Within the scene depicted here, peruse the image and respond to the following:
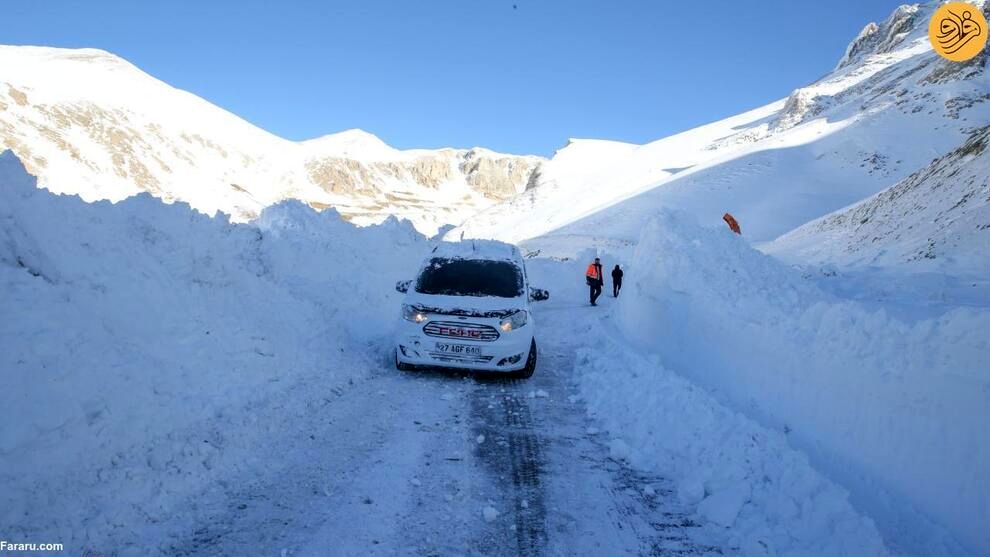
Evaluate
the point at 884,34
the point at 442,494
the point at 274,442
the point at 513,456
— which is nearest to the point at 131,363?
A: the point at 274,442

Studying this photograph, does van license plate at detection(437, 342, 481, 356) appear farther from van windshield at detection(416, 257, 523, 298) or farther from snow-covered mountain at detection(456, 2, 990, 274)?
snow-covered mountain at detection(456, 2, 990, 274)

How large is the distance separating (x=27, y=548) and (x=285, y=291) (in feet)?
21.1

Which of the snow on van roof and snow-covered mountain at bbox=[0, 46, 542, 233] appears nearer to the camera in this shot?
the snow on van roof

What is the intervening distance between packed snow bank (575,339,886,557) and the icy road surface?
216 millimetres

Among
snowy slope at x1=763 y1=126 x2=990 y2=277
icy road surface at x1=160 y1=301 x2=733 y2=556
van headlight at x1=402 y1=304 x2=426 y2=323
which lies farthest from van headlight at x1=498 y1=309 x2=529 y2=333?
snowy slope at x1=763 y1=126 x2=990 y2=277

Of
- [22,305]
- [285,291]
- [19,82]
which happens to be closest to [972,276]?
[285,291]

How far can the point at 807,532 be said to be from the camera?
3.79m

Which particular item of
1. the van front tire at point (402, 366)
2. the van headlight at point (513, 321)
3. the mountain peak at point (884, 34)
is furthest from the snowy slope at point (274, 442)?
the mountain peak at point (884, 34)

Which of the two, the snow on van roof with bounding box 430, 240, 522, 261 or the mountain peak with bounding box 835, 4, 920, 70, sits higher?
the mountain peak with bounding box 835, 4, 920, 70

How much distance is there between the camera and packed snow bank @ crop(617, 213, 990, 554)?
3.81 m

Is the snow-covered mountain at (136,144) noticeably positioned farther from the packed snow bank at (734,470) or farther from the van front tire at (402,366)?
the packed snow bank at (734,470)

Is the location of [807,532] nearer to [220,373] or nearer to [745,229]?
[220,373]

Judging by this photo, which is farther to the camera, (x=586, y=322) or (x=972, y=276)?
(x=586, y=322)

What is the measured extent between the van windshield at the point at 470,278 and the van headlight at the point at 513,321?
1.81 feet
